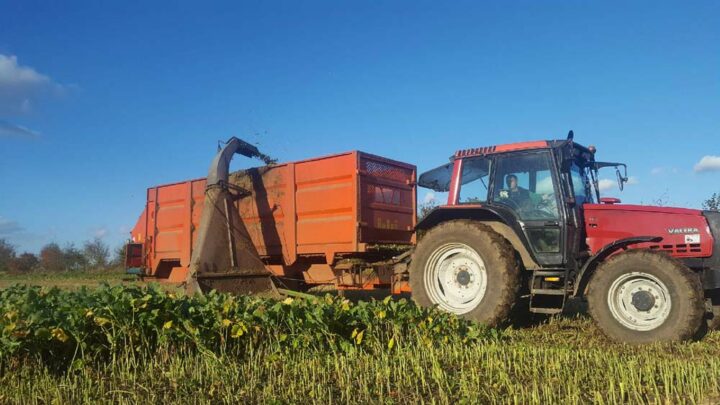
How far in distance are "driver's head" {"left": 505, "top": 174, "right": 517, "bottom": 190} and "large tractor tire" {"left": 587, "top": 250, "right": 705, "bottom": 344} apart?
138 centimetres

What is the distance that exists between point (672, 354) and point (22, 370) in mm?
5101

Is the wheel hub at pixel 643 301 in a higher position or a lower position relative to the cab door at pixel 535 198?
lower

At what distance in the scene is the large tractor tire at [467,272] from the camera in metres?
5.83

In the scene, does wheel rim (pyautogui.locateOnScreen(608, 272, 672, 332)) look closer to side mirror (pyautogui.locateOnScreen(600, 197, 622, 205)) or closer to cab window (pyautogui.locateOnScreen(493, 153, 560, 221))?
cab window (pyautogui.locateOnScreen(493, 153, 560, 221))

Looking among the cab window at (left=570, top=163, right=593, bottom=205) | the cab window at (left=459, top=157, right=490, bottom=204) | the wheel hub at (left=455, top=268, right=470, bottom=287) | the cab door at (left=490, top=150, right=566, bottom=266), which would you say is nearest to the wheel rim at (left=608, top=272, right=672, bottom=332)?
the cab door at (left=490, top=150, right=566, bottom=266)

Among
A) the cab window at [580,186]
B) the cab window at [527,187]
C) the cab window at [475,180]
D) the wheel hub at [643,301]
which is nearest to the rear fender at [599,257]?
the wheel hub at [643,301]

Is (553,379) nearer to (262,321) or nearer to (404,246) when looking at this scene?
(262,321)

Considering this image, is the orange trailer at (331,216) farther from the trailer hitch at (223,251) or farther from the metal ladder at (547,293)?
the metal ladder at (547,293)

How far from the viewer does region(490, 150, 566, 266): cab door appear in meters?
5.98

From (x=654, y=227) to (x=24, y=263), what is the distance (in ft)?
146

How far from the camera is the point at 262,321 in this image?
4.55 meters

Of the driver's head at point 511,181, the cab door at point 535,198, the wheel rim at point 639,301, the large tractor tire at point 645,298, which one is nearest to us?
the large tractor tire at point 645,298

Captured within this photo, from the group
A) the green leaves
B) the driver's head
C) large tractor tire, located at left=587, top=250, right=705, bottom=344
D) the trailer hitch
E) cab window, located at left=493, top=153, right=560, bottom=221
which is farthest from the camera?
the trailer hitch

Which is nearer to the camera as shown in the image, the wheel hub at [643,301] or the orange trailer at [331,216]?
the wheel hub at [643,301]
